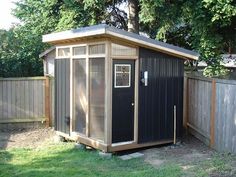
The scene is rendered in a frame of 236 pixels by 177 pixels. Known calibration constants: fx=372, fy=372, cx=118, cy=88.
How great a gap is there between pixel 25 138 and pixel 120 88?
374 cm

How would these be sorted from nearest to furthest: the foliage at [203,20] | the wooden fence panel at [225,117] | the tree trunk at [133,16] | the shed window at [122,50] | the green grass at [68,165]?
the green grass at [68,165] → the wooden fence panel at [225,117] → the shed window at [122,50] → the foliage at [203,20] → the tree trunk at [133,16]

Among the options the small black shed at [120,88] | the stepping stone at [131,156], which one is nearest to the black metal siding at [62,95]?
the small black shed at [120,88]

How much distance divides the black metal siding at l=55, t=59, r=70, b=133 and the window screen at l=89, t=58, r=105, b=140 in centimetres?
→ 121

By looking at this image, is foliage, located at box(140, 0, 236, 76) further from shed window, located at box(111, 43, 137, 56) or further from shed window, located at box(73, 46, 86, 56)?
shed window, located at box(73, 46, 86, 56)

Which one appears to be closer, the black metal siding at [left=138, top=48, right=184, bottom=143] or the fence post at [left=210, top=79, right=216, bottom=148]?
the fence post at [left=210, top=79, right=216, bottom=148]

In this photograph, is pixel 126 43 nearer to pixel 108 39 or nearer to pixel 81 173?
pixel 108 39

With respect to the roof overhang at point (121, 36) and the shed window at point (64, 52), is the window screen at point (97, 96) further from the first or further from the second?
the shed window at point (64, 52)

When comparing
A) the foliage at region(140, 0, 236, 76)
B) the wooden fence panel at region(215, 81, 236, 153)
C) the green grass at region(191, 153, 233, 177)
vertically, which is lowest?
the green grass at region(191, 153, 233, 177)

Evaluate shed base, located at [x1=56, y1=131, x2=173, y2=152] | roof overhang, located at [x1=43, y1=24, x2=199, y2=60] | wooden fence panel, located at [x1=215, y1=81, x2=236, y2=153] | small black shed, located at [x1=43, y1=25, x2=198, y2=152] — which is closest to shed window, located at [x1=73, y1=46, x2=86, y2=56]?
small black shed, located at [x1=43, y1=25, x2=198, y2=152]

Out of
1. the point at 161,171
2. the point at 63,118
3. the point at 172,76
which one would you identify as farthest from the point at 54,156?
the point at 172,76

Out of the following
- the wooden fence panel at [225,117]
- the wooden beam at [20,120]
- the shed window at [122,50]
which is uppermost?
the shed window at [122,50]

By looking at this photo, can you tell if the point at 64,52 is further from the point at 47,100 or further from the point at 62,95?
the point at 47,100

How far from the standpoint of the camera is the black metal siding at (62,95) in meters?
9.89

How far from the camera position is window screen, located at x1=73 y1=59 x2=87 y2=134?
361 inches
